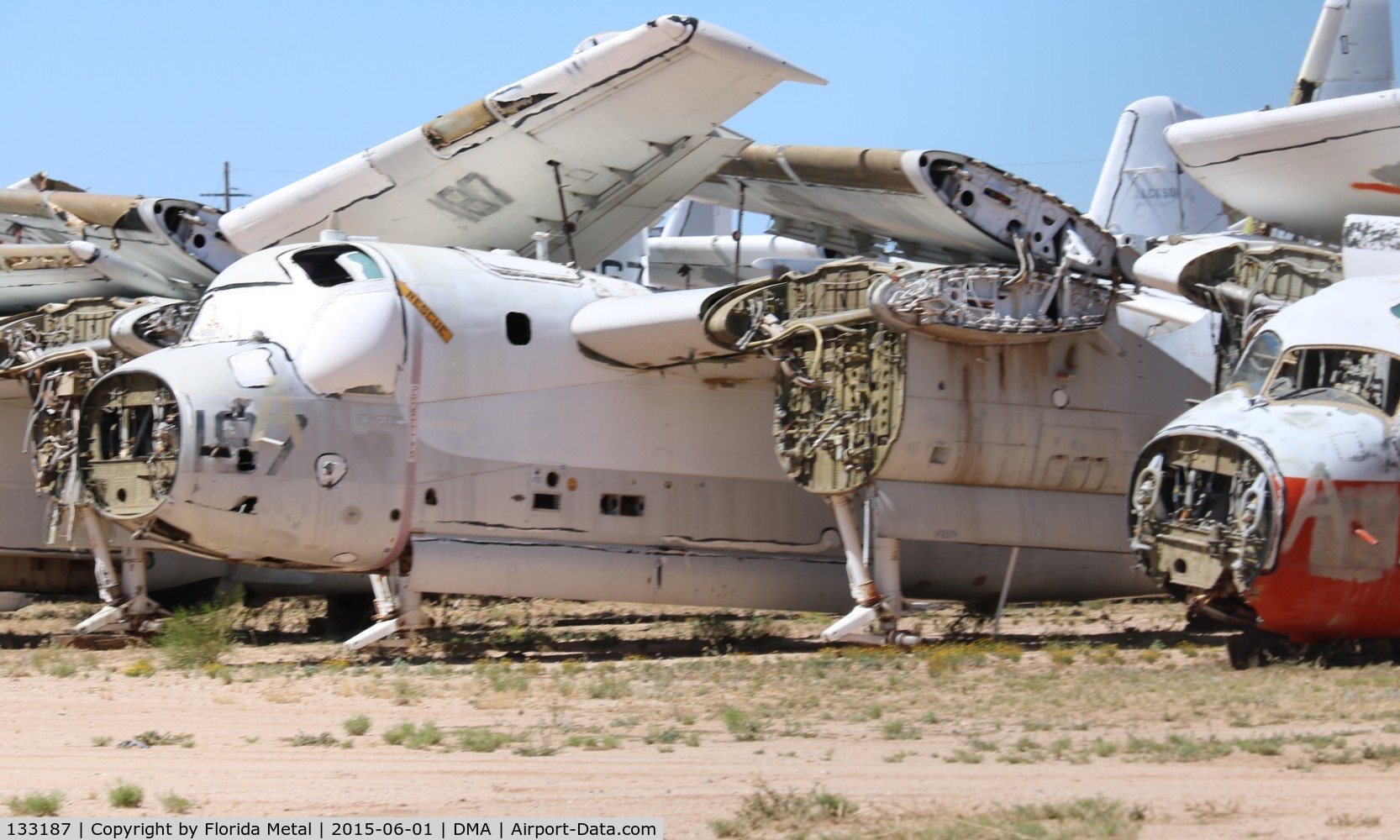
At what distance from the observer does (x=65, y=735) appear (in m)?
10.1

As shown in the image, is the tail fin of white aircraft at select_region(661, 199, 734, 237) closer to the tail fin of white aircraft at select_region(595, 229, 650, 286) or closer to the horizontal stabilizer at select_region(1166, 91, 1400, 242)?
the tail fin of white aircraft at select_region(595, 229, 650, 286)

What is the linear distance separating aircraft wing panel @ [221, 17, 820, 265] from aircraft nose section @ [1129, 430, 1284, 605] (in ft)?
23.6

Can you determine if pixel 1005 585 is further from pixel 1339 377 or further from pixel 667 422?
pixel 1339 377

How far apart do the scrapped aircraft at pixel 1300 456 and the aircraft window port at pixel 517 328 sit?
5.83m

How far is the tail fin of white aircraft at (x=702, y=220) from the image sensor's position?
28.1 metres

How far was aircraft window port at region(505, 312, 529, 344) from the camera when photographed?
15234mm

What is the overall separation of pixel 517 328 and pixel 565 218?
454 cm

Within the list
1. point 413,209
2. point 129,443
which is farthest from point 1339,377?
point 413,209

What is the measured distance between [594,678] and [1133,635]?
6.70 meters

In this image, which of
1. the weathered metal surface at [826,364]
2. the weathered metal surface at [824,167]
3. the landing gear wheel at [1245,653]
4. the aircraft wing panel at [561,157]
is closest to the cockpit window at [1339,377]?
the landing gear wheel at [1245,653]

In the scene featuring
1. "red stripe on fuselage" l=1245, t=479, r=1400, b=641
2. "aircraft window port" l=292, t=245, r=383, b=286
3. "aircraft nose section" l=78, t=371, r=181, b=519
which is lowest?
"red stripe on fuselage" l=1245, t=479, r=1400, b=641

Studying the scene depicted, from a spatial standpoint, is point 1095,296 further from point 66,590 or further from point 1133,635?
point 66,590
